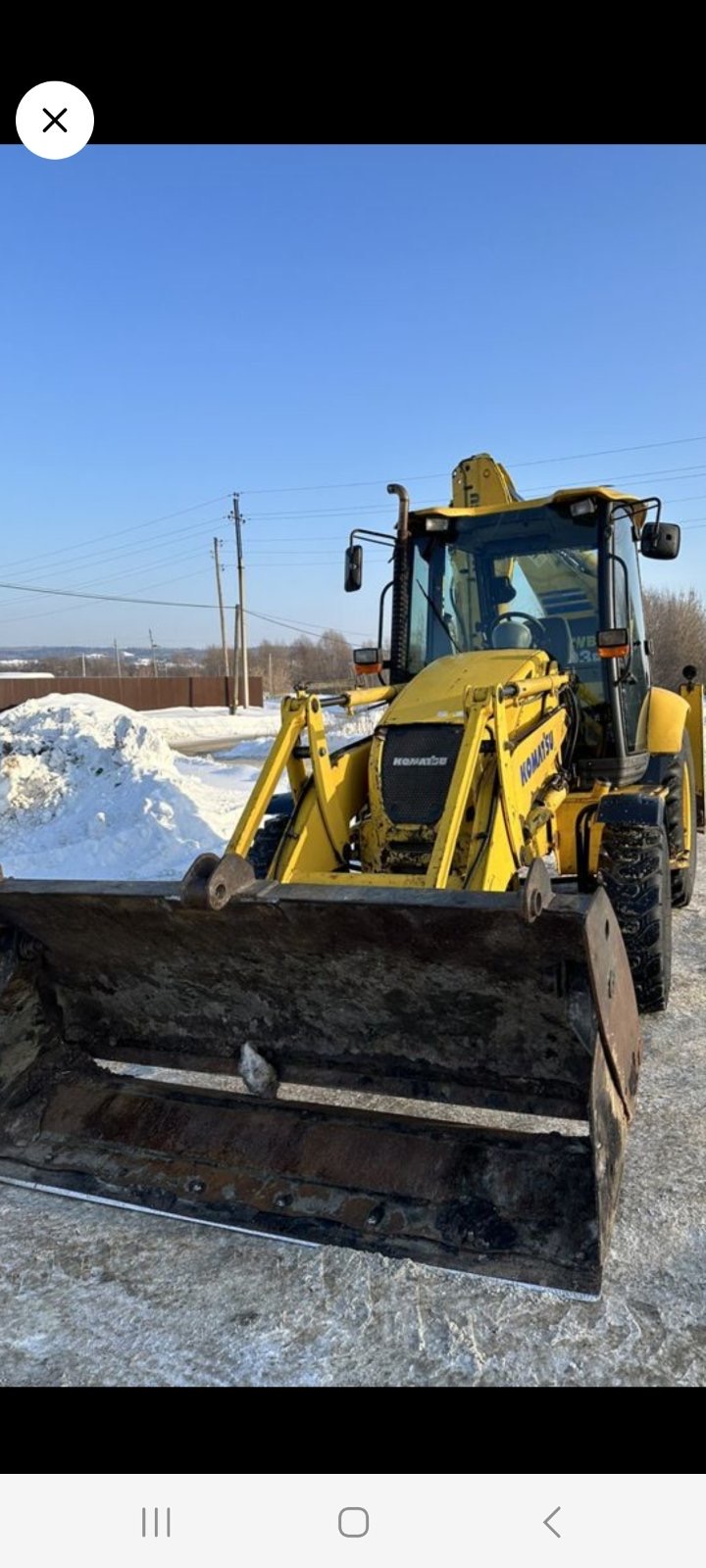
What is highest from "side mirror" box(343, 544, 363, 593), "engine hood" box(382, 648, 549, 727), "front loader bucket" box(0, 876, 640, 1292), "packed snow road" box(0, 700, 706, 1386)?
"side mirror" box(343, 544, 363, 593)

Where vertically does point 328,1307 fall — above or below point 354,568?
below

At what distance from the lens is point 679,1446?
5.58 feet

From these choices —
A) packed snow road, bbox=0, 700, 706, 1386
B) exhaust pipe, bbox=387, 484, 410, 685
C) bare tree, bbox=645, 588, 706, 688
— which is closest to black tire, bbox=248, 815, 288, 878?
exhaust pipe, bbox=387, 484, 410, 685

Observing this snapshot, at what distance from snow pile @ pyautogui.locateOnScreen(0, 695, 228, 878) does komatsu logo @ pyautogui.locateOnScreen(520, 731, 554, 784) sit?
4416 millimetres

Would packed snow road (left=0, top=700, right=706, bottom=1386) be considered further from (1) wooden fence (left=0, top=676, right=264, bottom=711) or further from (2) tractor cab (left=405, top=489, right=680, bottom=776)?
(1) wooden fence (left=0, top=676, right=264, bottom=711)

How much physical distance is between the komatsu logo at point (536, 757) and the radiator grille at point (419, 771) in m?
0.43

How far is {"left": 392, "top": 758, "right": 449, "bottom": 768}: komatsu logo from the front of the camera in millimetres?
3883

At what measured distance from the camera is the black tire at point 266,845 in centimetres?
500

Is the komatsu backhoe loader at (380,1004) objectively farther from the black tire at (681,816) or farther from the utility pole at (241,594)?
the utility pole at (241,594)

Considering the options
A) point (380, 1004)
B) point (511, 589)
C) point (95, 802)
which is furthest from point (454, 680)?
point (95, 802)

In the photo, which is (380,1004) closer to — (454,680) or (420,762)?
(420,762)

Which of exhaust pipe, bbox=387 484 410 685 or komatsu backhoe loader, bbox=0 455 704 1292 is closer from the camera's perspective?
komatsu backhoe loader, bbox=0 455 704 1292

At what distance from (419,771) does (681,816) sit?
2.69m

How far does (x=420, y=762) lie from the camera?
3.93 meters
